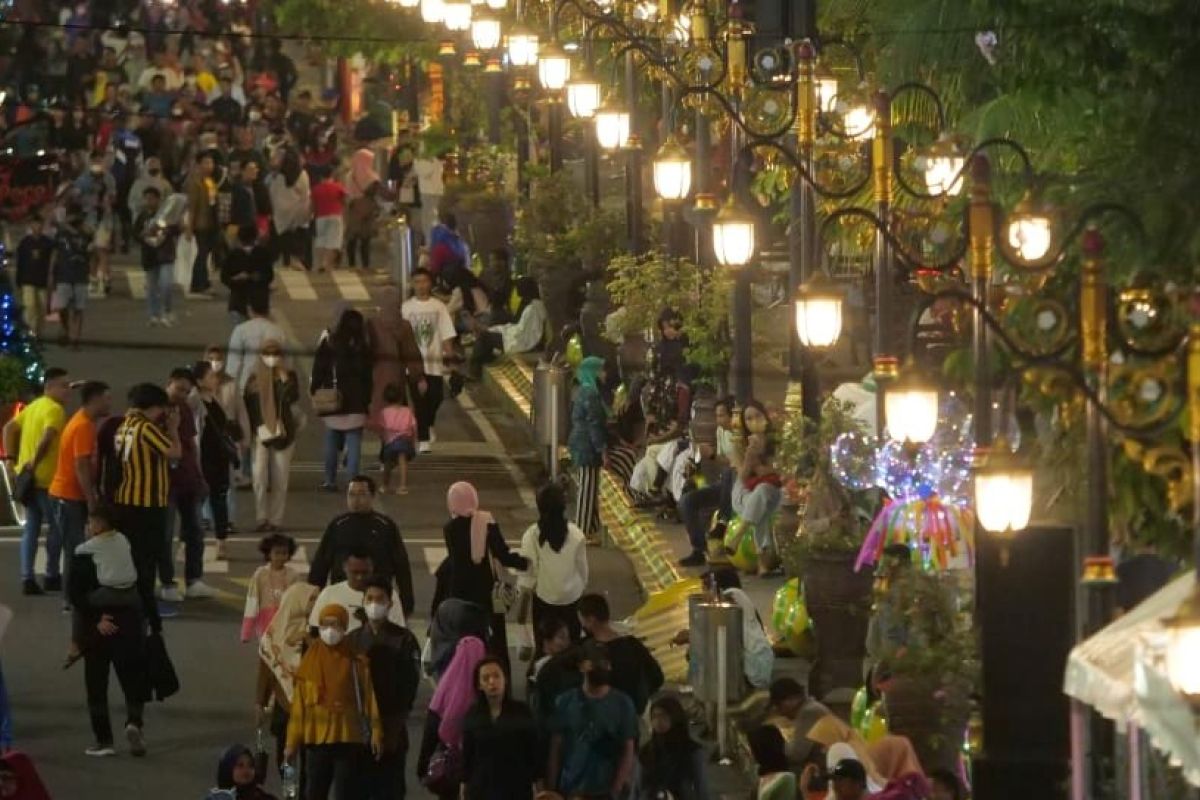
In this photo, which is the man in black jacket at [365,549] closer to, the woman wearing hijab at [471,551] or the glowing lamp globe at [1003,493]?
the woman wearing hijab at [471,551]

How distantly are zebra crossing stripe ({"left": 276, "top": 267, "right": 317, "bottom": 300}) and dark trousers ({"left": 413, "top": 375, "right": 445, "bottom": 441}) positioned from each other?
32.1 feet

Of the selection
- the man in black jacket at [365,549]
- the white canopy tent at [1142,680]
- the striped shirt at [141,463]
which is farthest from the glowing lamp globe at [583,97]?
the white canopy tent at [1142,680]

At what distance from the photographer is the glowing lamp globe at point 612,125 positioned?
104 feet

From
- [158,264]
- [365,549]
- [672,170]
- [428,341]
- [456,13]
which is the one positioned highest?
[456,13]

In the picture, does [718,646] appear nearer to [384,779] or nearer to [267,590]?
[267,590]

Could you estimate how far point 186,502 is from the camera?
2572 cm

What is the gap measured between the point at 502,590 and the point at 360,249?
72.0 feet

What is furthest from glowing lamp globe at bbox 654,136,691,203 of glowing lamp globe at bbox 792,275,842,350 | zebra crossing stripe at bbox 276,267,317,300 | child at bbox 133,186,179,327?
zebra crossing stripe at bbox 276,267,317,300

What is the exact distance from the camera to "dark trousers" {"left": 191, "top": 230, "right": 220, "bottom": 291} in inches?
1602

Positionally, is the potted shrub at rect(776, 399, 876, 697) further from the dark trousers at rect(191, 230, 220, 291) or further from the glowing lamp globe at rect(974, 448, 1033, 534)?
the dark trousers at rect(191, 230, 220, 291)

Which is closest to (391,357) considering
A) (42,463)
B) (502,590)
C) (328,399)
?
(328,399)

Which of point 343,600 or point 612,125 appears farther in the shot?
point 612,125

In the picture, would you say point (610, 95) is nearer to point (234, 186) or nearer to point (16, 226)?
point (234, 186)

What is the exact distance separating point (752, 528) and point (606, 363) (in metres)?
6.95
